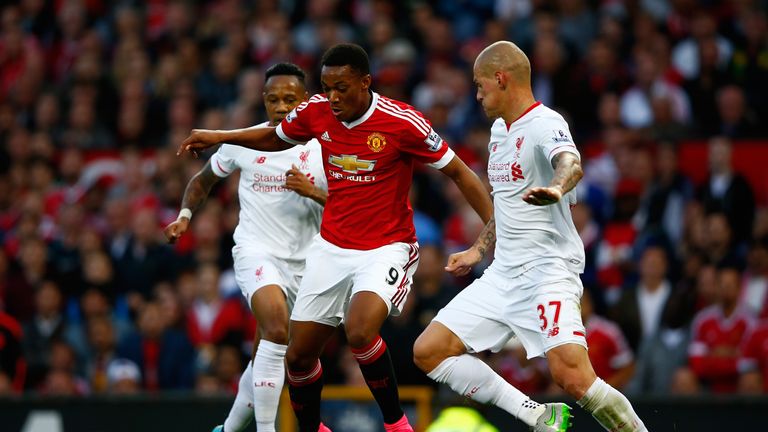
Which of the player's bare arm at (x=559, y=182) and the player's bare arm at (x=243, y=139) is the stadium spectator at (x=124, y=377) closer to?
the player's bare arm at (x=243, y=139)

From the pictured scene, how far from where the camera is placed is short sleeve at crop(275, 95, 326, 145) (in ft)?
26.6

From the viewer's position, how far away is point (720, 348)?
10992 millimetres

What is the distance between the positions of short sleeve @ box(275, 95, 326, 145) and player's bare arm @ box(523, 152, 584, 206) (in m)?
1.67

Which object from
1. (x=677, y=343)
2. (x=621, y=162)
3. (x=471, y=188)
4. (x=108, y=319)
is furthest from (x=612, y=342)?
(x=108, y=319)

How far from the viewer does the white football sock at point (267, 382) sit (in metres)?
8.47

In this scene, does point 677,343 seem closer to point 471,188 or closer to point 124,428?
point 471,188

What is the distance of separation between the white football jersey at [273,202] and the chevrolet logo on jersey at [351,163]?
965mm

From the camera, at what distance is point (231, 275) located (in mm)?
13539

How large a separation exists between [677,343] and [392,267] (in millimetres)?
4365

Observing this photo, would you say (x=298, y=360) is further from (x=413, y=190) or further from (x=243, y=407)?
(x=413, y=190)

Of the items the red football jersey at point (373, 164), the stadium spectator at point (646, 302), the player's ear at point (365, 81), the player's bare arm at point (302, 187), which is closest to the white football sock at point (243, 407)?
the player's bare arm at point (302, 187)

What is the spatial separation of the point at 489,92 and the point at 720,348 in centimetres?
445

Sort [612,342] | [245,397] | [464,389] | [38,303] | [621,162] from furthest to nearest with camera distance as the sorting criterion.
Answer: [38,303] < [621,162] < [612,342] < [245,397] < [464,389]

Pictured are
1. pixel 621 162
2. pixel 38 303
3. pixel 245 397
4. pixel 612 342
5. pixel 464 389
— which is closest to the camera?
pixel 464 389
